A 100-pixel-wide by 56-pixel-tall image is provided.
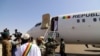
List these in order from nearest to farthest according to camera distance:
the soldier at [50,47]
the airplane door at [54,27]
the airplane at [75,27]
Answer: the soldier at [50,47] < the airplane at [75,27] < the airplane door at [54,27]

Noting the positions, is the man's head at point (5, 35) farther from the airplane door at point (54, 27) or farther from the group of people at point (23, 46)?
the airplane door at point (54, 27)

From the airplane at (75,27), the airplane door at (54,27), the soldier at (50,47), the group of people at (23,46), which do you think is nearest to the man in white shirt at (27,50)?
the group of people at (23,46)

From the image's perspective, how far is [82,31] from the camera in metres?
20.2

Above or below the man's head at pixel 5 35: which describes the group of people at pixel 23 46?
below

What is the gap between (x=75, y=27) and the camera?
67.5ft

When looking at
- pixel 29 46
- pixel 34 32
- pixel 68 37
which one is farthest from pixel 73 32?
pixel 29 46

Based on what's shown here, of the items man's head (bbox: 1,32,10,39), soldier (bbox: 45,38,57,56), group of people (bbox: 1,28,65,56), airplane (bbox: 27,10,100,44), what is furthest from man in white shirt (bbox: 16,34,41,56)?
airplane (bbox: 27,10,100,44)

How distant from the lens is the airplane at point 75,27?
19.8m

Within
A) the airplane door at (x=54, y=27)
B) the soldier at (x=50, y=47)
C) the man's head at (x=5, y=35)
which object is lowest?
the soldier at (x=50, y=47)

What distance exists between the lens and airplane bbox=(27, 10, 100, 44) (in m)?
19.8

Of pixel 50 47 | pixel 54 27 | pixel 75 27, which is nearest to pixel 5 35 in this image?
pixel 50 47

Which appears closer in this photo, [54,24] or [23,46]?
[23,46]

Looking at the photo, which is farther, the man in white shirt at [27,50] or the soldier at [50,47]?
the soldier at [50,47]

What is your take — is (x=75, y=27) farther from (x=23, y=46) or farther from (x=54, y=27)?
(x=23, y=46)
